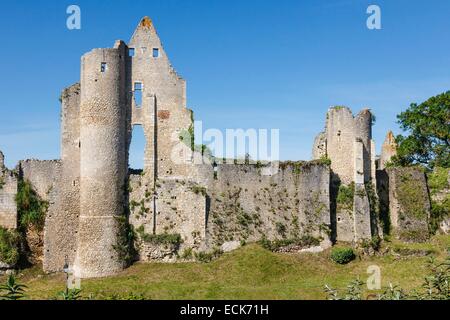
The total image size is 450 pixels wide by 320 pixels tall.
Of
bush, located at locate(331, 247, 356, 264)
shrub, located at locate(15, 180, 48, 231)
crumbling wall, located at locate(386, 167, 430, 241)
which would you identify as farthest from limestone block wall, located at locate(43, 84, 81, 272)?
crumbling wall, located at locate(386, 167, 430, 241)

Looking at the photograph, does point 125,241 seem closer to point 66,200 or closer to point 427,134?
point 66,200

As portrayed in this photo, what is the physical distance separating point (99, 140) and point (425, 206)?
67.9 ft

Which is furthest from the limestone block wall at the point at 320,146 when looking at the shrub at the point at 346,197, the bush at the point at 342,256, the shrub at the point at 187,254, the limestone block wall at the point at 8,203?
the limestone block wall at the point at 8,203

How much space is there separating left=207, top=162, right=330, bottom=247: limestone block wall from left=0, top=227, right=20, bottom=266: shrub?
1082cm

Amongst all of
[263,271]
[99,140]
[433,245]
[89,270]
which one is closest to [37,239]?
[89,270]

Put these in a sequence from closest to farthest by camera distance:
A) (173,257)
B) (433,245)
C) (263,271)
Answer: (263,271), (173,257), (433,245)

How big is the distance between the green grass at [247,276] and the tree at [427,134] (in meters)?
13.4

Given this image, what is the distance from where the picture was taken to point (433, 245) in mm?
35312

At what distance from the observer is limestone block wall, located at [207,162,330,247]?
111 feet

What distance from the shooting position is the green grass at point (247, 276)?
26.0 metres

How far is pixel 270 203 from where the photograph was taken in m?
34.5

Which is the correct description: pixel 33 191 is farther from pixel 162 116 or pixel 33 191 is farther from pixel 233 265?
pixel 233 265

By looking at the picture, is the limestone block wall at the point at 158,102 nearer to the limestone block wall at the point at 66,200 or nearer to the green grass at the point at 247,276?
the limestone block wall at the point at 66,200
